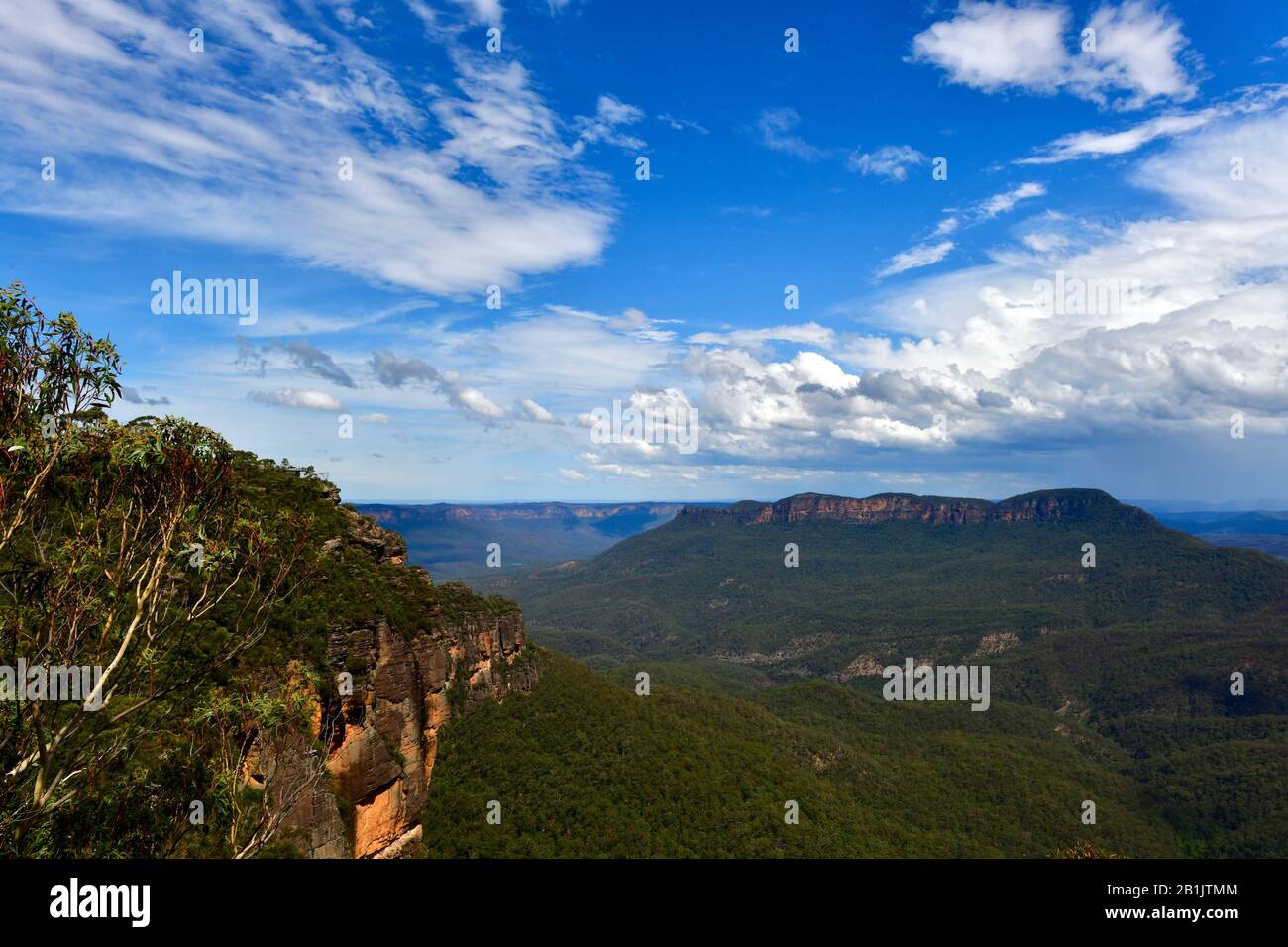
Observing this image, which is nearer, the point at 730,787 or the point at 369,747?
the point at 369,747

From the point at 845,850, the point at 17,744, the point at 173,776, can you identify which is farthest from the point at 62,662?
the point at 845,850

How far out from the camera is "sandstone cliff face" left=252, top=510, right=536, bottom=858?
69.6 feet

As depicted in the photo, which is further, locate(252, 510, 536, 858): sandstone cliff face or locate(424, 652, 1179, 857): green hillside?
locate(424, 652, 1179, 857): green hillside

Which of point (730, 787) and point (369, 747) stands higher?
point (369, 747)

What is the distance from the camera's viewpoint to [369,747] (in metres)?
27.8

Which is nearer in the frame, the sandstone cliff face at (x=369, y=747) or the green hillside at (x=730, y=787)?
the sandstone cliff face at (x=369, y=747)

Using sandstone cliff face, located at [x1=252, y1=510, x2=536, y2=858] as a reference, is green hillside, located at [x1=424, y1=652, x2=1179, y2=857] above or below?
below

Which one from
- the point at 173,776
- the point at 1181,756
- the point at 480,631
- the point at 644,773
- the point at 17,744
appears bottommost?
the point at 1181,756

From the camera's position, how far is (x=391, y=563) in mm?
43156

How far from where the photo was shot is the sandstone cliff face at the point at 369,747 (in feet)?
69.6

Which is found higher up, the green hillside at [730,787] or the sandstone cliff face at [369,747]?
the sandstone cliff face at [369,747]
